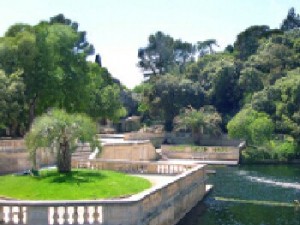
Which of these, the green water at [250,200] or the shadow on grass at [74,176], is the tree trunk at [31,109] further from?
the shadow on grass at [74,176]

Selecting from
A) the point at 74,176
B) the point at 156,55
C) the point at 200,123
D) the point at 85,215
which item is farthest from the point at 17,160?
the point at 156,55

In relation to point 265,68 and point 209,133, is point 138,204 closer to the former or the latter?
point 209,133

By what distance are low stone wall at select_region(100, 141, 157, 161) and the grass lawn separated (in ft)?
49.4

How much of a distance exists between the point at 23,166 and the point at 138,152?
15.8 meters

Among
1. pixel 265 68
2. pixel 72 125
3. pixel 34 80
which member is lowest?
pixel 72 125

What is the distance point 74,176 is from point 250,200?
13057mm

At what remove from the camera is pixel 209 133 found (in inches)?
2406

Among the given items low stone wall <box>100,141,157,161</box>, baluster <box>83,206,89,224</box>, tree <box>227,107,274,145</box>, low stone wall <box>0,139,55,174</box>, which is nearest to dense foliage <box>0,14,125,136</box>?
low stone wall <box>100,141,157,161</box>

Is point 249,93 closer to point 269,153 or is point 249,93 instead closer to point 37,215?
point 269,153

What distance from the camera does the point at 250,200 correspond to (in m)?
31.2

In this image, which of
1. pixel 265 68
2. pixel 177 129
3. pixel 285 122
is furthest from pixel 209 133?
pixel 265 68

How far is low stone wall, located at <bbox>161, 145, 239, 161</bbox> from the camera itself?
177 ft

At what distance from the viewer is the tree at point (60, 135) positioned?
22.8 m

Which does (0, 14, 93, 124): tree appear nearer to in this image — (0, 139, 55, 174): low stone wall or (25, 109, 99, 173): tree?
(0, 139, 55, 174): low stone wall
